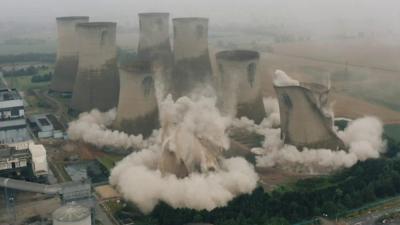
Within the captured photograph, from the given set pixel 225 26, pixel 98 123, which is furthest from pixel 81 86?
pixel 225 26

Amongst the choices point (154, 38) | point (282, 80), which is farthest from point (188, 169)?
point (154, 38)

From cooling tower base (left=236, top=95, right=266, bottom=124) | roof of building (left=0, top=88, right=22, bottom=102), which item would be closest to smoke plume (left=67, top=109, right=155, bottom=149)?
roof of building (left=0, top=88, right=22, bottom=102)

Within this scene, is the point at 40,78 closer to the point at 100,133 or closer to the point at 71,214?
the point at 100,133

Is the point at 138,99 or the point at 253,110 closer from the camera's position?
the point at 138,99

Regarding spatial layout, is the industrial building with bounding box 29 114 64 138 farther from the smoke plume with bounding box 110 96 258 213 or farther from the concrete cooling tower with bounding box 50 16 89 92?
the smoke plume with bounding box 110 96 258 213

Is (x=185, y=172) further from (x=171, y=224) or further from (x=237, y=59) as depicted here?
(x=237, y=59)
